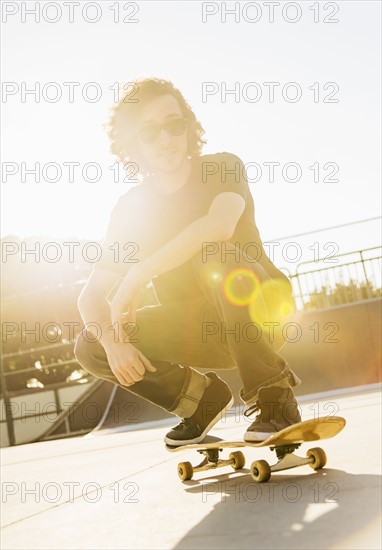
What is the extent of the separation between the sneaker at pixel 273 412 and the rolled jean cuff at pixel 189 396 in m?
0.41

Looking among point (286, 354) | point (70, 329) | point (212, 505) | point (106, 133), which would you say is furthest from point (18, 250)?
point (212, 505)

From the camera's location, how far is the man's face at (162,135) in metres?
2.78

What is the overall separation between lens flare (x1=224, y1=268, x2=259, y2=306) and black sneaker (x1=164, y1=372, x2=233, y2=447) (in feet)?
1.81

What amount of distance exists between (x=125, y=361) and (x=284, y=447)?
2.28 ft

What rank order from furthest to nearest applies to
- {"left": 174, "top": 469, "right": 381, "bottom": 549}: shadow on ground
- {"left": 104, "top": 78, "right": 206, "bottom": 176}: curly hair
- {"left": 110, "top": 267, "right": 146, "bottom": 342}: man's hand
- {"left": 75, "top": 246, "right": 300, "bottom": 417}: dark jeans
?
1. {"left": 104, "top": 78, "right": 206, "bottom": 176}: curly hair
2. {"left": 75, "top": 246, "right": 300, "bottom": 417}: dark jeans
3. {"left": 110, "top": 267, "right": 146, "bottom": 342}: man's hand
4. {"left": 174, "top": 469, "right": 381, "bottom": 549}: shadow on ground

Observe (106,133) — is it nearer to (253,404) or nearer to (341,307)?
(253,404)

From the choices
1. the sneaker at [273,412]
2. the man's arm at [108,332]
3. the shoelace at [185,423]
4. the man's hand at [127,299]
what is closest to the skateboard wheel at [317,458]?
the sneaker at [273,412]

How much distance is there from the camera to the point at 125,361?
2.56 meters

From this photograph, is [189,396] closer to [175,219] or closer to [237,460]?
[237,460]

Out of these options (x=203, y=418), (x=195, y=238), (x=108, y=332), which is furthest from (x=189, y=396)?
(x=195, y=238)


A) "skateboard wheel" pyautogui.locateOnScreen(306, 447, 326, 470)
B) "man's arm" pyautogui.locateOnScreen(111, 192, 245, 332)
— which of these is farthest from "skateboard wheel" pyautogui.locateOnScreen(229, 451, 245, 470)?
"man's arm" pyautogui.locateOnScreen(111, 192, 245, 332)

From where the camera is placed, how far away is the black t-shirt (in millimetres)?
2711

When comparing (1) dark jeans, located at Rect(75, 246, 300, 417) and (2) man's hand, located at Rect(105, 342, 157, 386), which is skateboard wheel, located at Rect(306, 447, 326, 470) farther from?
(2) man's hand, located at Rect(105, 342, 157, 386)

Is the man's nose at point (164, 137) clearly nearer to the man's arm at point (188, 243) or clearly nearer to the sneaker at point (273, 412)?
the man's arm at point (188, 243)
